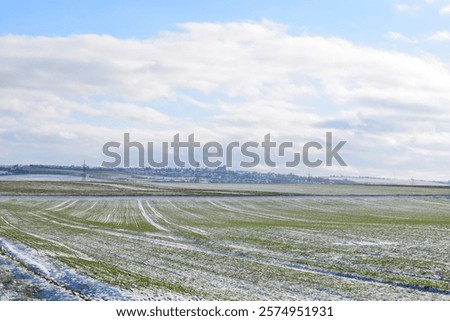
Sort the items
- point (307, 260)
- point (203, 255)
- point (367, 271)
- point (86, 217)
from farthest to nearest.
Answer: point (86, 217)
point (203, 255)
point (307, 260)
point (367, 271)

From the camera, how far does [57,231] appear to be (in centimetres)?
3847

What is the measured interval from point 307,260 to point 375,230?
15398 millimetres

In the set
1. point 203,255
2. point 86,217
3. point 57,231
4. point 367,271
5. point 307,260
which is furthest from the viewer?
point 86,217

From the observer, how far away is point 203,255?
88.0ft

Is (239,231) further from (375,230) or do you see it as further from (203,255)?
(203,255)
